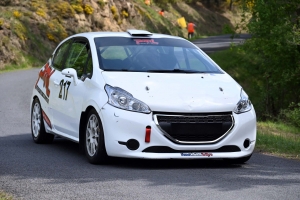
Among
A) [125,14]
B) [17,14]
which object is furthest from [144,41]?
[125,14]

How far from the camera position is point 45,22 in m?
41.7

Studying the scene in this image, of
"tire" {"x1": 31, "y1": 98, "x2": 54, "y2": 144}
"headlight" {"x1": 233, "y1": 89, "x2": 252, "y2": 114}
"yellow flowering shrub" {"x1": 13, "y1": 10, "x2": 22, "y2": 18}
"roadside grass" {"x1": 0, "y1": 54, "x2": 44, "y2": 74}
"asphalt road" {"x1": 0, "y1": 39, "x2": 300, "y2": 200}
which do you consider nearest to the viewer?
"asphalt road" {"x1": 0, "y1": 39, "x2": 300, "y2": 200}

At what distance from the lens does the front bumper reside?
917cm

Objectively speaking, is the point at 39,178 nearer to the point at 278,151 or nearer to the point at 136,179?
the point at 136,179

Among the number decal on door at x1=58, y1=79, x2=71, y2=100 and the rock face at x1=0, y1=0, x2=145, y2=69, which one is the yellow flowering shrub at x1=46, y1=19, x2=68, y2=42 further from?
the number decal on door at x1=58, y1=79, x2=71, y2=100

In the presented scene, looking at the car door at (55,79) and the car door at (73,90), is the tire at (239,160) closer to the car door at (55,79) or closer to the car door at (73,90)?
the car door at (73,90)

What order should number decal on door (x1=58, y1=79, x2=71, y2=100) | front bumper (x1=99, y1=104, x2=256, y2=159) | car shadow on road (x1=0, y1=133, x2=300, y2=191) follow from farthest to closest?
number decal on door (x1=58, y1=79, x2=71, y2=100), front bumper (x1=99, y1=104, x2=256, y2=159), car shadow on road (x1=0, y1=133, x2=300, y2=191)

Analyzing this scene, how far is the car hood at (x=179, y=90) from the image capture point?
9258 millimetres

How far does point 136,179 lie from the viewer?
8.54 meters

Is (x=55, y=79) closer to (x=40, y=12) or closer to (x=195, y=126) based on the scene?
(x=195, y=126)

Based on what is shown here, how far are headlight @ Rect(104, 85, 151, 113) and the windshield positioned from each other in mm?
744

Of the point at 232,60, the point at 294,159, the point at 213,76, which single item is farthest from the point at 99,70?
the point at 232,60

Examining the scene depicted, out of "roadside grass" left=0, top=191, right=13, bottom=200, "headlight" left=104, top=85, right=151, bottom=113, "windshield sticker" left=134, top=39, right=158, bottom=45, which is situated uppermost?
"windshield sticker" left=134, top=39, right=158, bottom=45

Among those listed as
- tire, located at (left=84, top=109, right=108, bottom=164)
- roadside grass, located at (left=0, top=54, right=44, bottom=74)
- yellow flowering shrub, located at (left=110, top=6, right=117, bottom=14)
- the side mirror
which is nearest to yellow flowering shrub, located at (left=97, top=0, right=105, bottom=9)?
yellow flowering shrub, located at (left=110, top=6, right=117, bottom=14)
